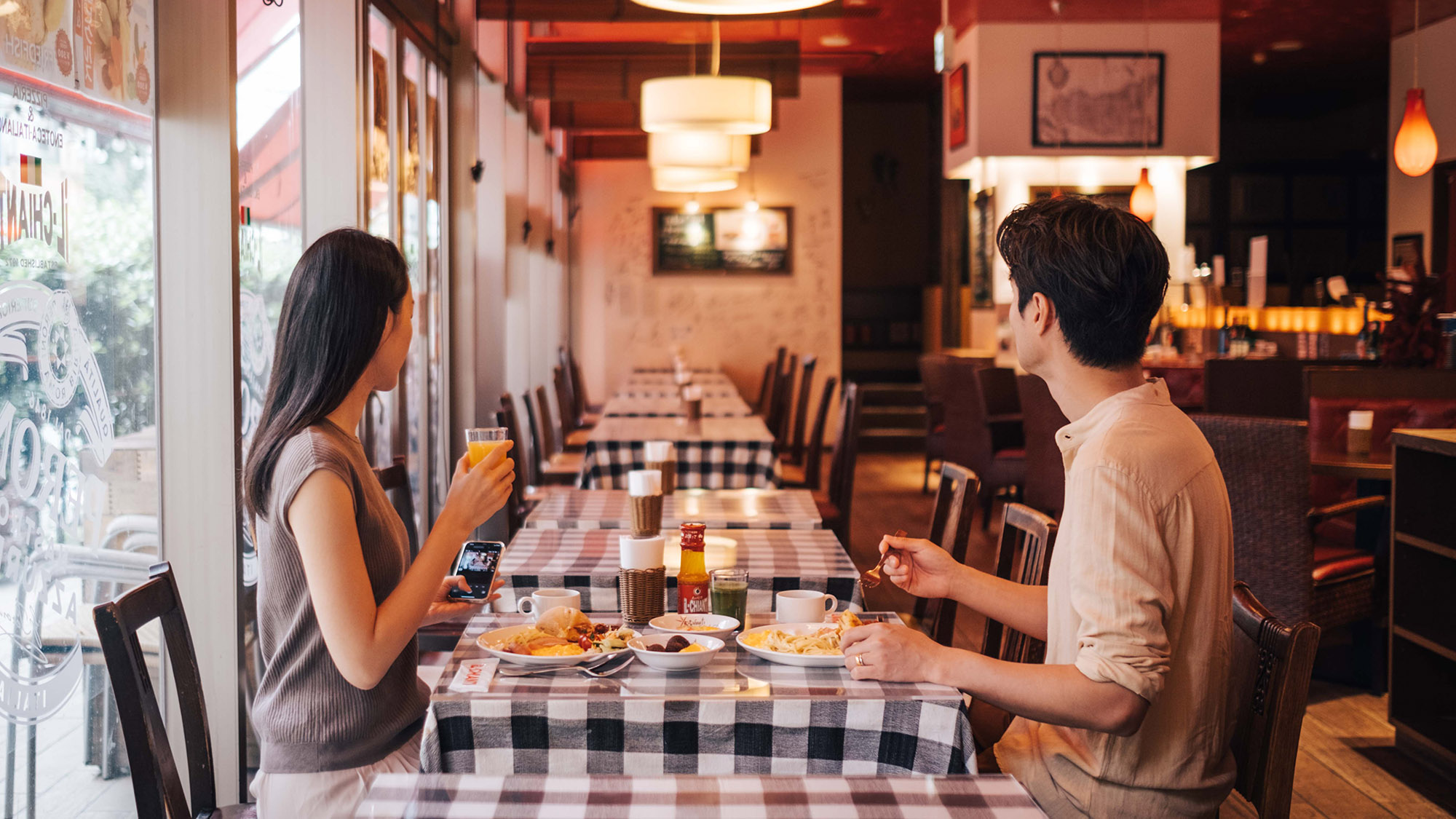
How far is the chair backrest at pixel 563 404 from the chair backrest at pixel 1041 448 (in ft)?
9.74

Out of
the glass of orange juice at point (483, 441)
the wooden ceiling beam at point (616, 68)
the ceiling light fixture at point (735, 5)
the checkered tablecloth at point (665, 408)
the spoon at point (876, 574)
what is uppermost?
the wooden ceiling beam at point (616, 68)

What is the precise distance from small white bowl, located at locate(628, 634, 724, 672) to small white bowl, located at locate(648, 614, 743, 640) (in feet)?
0.18

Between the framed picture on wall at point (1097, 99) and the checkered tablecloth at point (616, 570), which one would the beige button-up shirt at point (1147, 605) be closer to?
the checkered tablecloth at point (616, 570)

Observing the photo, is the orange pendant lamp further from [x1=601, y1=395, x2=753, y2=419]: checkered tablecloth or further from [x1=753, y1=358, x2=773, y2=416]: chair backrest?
[x1=753, y1=358, x2=773, y2=416]: chair backrest

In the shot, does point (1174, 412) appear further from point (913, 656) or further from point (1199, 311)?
point (1199, 311)

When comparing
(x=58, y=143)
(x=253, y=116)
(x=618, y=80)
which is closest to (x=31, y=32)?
(x=58, y=143)

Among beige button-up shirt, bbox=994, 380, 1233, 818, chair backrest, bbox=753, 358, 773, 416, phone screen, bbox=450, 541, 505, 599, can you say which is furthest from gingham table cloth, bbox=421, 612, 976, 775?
chair backrest, bbox=753, 358, 773, 416

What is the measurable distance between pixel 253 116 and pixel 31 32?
40.5 inches

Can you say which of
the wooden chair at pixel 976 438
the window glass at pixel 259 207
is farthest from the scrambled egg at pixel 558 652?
the wooden chair at pixel 976 438

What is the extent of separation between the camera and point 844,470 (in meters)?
4.71

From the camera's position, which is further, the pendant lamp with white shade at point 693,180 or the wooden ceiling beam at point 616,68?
the pendant lamp with white shade at point 693,180

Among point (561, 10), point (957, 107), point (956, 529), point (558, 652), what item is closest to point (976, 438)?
point (561, 10)

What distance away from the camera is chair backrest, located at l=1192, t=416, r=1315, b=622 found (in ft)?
10.9

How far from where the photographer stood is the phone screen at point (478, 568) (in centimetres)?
182
